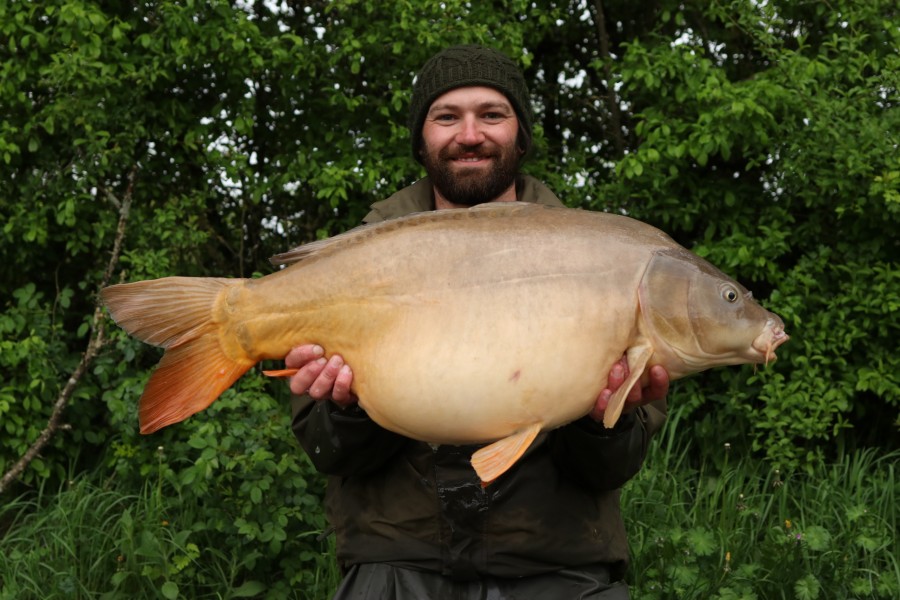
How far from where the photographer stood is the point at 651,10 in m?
5.04

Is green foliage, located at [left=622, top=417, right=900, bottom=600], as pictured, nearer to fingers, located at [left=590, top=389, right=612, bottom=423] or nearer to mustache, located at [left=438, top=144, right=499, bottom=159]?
fingers, located at [left=590, top=389, right=612, bottom=423]

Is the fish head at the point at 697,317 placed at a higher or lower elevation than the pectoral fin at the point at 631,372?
higher

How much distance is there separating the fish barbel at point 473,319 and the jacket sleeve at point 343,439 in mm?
259

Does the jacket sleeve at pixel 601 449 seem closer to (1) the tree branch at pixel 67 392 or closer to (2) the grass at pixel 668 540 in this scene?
(2) the grass at pixel 668 540

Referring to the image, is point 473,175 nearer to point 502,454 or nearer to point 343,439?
point 343,439

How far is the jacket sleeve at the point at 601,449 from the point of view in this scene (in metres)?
2.33

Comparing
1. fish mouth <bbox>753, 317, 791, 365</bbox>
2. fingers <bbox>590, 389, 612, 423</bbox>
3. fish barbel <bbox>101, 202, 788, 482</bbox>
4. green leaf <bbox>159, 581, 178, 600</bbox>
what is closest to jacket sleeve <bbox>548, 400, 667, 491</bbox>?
fingers <bbox>590, 389, 612, 423</bbox>

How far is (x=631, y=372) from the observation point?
6.61 feet

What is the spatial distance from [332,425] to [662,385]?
2.43 ft

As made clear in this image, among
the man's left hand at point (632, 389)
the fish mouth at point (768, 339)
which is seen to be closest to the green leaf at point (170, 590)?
the man's left hand at point (632, 389)

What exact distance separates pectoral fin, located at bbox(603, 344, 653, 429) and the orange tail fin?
29.1 inches

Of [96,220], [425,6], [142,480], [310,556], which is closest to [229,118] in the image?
[96,220]

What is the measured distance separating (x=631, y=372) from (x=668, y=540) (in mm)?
1508

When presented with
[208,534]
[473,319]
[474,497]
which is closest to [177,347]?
[473,319]
